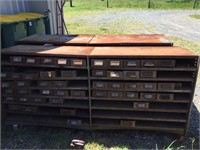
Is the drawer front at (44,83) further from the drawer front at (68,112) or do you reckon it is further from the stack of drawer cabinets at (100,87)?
the drawer front at (68,112)

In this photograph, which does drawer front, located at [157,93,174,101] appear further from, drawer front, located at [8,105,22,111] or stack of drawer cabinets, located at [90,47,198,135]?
drawer front, located at [8,105,22,111]

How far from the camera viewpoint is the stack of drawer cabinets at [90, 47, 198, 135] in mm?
3348

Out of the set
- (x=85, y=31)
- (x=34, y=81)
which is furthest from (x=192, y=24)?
(x=34, y=81)

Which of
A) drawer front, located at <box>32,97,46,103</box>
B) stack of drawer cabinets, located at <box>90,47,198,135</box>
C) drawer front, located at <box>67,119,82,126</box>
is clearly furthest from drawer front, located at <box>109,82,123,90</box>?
drawer front, located at <box>32,97,46,103</box>

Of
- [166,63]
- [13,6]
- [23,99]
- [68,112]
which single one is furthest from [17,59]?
[13,6]

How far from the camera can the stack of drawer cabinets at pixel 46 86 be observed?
3.51 m

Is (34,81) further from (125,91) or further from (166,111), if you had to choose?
(166,111)

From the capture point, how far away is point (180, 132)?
366 cm

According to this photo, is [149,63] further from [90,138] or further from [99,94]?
[90,138]

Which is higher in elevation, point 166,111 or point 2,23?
point 2,23

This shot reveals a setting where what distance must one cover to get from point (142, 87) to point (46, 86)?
1.45m

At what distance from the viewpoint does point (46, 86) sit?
3.66 meters

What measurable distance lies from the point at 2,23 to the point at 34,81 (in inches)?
42.0

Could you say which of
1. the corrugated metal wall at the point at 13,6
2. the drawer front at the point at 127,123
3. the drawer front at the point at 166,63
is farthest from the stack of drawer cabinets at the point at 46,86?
the corrugated metal wall at the point at 13,6
